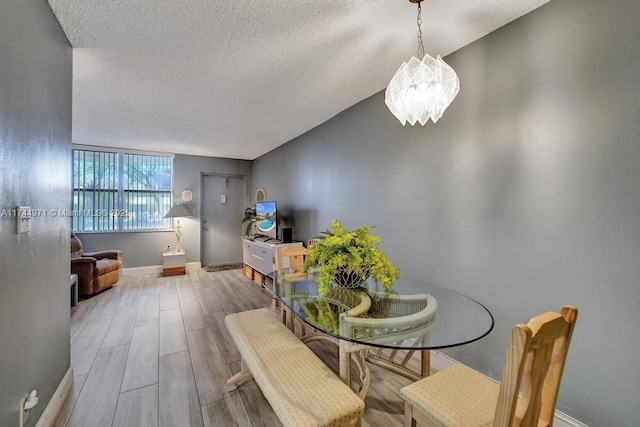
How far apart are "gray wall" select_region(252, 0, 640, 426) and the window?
499 cm

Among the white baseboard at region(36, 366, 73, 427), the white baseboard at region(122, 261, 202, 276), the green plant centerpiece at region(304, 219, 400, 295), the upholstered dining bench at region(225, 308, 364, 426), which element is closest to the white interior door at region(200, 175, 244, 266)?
the white baseboard at region(122, 261, 202, 276)

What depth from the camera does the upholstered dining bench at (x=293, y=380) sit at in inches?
42.1

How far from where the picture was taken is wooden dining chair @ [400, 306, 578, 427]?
0.75m

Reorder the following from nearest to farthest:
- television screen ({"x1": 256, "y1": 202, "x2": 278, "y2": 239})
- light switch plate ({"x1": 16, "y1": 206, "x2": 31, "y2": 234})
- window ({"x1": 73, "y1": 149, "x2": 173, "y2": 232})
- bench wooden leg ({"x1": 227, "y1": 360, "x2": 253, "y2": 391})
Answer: light switch plate ({"x1": 16, "y1": 206, "x2": 31, "y2": 234}), bench wooden leg ({"x1": 227, "y1": 360, "x2": 253, "y2": 391}), television screen ({"x1": 256, "y1": 202, "x2": 278, "y2": 239}), window ({"x1": 73, "y1": 149, "x2": 173, "y2": 232})

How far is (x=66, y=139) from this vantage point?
72.1 inches

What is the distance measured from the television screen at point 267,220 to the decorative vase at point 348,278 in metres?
2.93

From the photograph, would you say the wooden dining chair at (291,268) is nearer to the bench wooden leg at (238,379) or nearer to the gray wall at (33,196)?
the bench wooden leg at (238,379)

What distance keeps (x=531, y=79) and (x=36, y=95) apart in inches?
108

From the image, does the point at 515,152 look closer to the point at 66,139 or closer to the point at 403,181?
the point at 403,181

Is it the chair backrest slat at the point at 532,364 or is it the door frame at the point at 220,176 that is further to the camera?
the door frame at the point at 220,176

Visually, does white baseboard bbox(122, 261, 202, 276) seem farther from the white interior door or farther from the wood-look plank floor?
the wood-look plank floor

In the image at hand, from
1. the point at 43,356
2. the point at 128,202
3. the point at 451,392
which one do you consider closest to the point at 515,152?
the point at 451,392

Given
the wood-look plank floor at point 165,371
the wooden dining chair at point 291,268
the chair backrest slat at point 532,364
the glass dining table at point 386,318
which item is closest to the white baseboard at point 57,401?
the wood-look plank floor at point 165,371

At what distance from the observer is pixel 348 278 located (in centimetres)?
172
